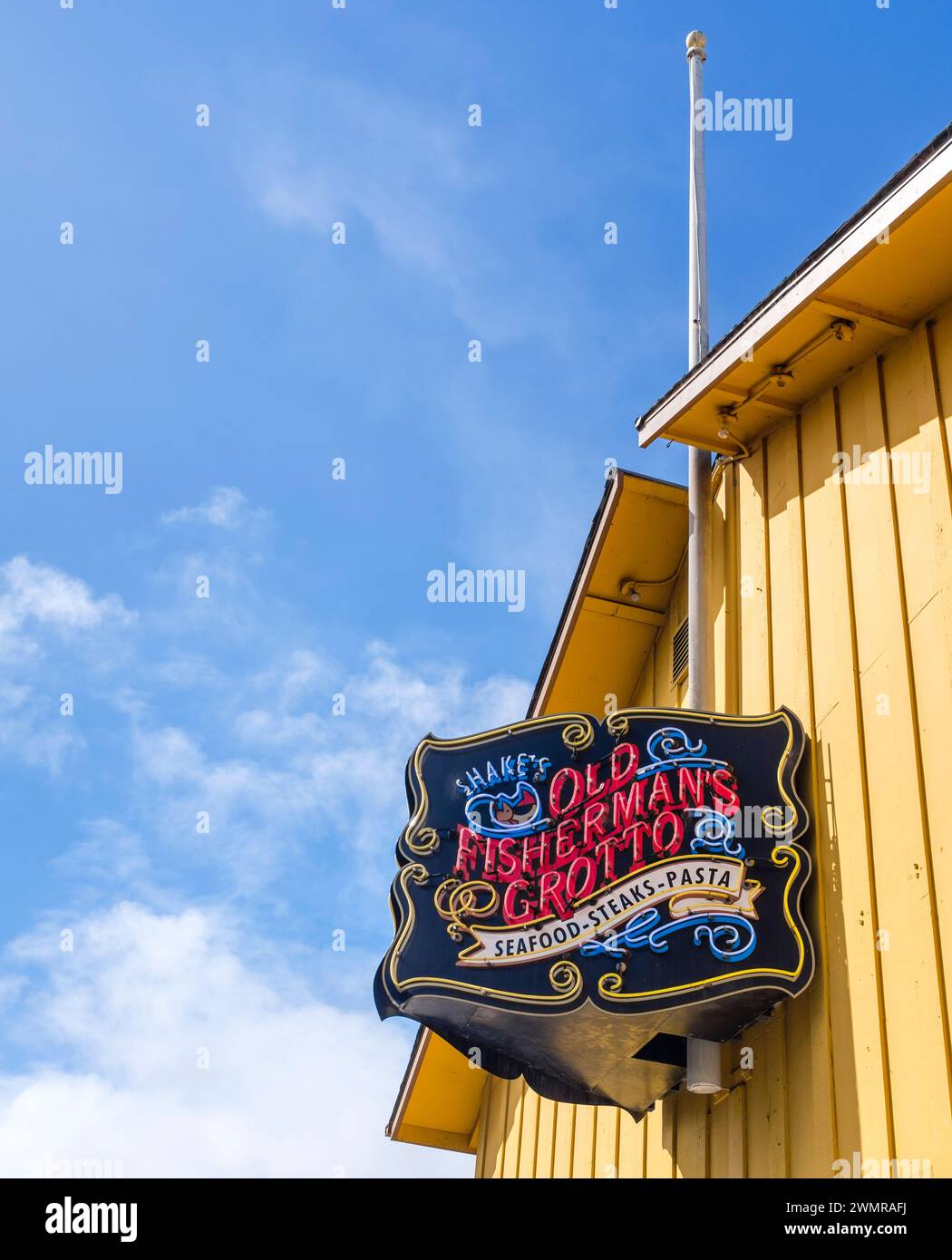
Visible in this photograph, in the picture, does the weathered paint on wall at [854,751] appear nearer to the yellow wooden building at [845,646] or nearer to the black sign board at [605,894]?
the yellow wooden building at [845,646]

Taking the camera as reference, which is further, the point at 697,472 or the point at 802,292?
the point at 697,472

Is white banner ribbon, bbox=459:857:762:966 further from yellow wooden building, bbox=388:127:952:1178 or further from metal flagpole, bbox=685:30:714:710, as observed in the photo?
metal flagpole, bbox=685:30:714:710

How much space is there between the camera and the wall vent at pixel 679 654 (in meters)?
11.1

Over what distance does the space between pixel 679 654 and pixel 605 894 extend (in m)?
3.33

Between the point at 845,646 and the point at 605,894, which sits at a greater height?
the point at 845,646

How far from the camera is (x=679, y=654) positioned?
11234mm

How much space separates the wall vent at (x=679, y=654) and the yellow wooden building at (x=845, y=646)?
15 cm

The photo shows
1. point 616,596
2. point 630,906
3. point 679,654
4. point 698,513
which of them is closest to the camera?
point 630,906

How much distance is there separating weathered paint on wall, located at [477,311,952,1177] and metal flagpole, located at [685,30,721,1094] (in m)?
0.15

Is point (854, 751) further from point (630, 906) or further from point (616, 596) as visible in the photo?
point (616, 596)

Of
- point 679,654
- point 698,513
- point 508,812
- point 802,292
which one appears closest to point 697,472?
point 698,513

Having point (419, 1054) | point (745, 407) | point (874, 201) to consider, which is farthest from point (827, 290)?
point (419, 1054)
